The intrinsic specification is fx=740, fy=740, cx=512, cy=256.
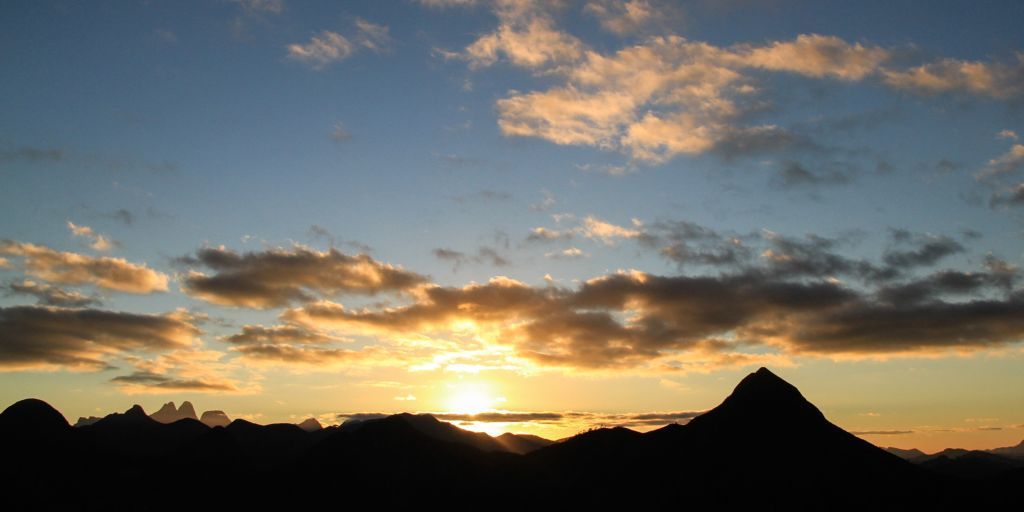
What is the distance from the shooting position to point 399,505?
19600cm

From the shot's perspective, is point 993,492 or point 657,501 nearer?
point 993,492

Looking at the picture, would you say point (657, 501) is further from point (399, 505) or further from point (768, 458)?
point (399, 505)

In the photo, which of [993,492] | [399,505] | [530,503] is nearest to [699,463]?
[530,503]

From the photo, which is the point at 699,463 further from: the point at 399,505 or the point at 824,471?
the point at 399,505

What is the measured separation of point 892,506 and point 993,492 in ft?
84.0

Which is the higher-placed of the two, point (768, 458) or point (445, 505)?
point (768, 458)

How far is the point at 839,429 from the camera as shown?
199 metres

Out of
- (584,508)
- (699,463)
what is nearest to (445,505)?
(584,508)

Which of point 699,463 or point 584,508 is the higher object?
point 699,463

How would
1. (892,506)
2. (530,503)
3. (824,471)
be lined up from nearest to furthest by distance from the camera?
(892,506), (824,471), (530,503)

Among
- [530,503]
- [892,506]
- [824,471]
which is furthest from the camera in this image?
[530,503]

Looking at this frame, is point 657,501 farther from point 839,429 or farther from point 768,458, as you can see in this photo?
point 839,429

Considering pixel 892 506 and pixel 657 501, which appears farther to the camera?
pixel 657 501

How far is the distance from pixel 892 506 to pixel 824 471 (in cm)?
1732
